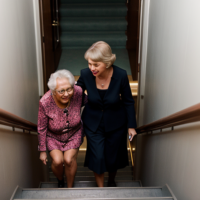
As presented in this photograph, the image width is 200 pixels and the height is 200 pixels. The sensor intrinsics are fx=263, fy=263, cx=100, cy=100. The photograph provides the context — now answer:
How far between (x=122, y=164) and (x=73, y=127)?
2.64 feet

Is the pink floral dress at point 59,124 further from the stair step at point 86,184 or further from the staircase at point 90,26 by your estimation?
the staircase at point 90,26

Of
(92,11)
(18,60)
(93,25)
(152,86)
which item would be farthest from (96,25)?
(18,60)

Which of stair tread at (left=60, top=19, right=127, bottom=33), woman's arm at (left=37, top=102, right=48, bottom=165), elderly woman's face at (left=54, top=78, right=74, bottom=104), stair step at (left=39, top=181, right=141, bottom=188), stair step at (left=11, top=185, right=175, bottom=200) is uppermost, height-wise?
stair tread at (left=60, top=19, right=127, bottom=33)

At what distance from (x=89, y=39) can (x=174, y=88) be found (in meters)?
5.28

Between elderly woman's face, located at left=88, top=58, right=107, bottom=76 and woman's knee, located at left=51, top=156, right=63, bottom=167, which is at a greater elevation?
elderly woman's face, located at left=88, top=58, right=107, bottom=76

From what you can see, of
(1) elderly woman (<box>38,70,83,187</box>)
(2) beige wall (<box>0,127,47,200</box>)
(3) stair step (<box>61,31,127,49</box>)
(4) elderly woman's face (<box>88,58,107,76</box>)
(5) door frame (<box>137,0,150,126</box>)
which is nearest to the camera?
(2) beige wall (<box>0,127,47,200</box>)

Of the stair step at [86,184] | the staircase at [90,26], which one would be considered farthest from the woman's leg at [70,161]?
the staircase at [90,26]

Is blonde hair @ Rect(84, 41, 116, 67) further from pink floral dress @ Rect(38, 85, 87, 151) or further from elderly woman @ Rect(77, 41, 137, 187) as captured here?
pink floral dress @ Rect(38, 85, 87, 151)

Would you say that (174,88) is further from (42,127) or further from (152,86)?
(42,127)

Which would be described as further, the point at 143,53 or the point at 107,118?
the point at 143,53

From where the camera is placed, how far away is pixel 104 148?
3059 mm

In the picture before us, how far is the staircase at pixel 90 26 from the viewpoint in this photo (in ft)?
24.4

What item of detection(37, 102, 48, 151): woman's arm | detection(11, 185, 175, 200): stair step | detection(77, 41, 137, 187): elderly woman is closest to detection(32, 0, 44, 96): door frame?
detection(77, 41, 137, 187): elderly woman

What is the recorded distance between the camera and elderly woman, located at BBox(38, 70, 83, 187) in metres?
2.76
